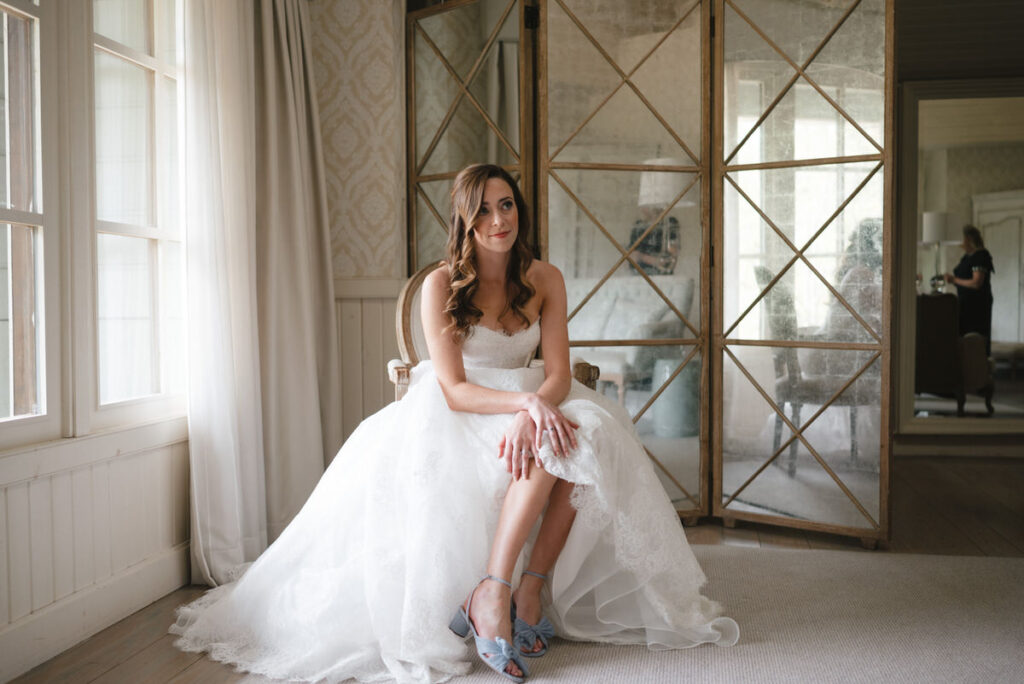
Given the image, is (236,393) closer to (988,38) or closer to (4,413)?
(4,413)

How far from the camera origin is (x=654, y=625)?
6.96 feet

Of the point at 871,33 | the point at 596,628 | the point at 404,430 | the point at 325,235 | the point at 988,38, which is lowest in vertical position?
the point at 596,628

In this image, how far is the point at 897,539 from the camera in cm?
317

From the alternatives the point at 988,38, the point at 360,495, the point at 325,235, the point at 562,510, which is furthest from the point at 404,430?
the point at 988,38

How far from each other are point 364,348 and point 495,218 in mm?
1321

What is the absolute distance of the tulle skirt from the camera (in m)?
1.96

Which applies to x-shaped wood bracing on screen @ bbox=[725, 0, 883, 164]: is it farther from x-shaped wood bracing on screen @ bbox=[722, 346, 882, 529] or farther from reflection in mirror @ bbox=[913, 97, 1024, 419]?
reflection in mirror @ bbox=[913, 97, 1024, 419]

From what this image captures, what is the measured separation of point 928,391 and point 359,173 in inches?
161

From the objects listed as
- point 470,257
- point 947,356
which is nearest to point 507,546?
point 470,257

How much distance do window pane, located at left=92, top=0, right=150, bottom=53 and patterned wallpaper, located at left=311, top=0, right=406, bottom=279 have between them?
3.07ft

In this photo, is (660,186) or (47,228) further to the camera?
(660,186)

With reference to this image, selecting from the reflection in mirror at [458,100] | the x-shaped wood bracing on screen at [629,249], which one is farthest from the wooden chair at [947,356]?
the reflection in mirror at [458,100]

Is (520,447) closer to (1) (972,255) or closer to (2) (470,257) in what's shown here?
(2) (470,257)

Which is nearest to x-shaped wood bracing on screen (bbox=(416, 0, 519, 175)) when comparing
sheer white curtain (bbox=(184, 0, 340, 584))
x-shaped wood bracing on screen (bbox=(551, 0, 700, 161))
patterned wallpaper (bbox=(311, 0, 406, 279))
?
patterned wallpaper (bbox=(311, 0, 406, 279))
